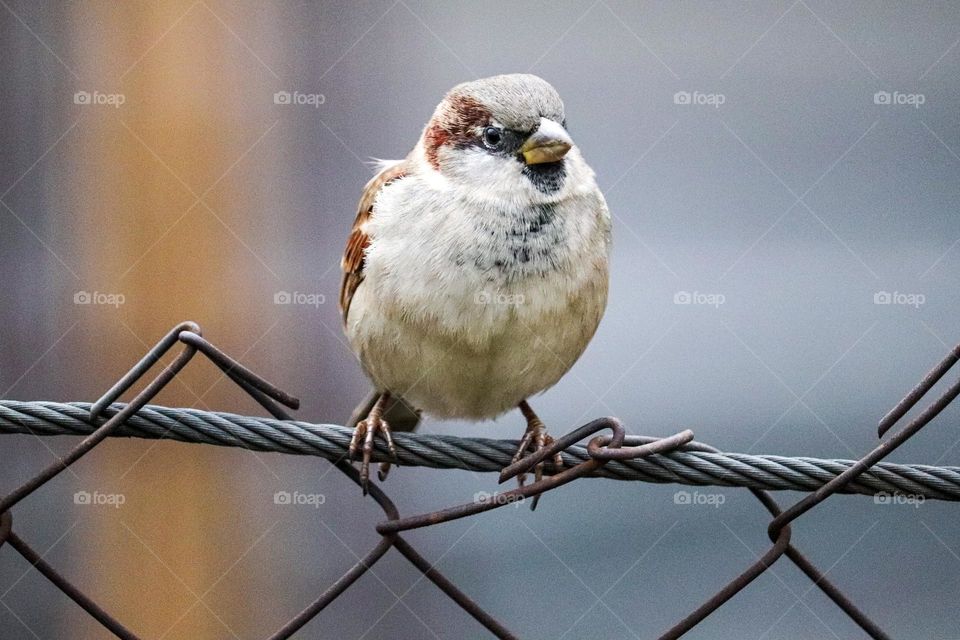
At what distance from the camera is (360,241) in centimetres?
226

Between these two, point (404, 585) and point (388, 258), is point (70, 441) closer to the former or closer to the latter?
point (404, 585)

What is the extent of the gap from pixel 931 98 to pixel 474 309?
126 inches

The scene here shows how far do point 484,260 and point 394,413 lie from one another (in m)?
0.60

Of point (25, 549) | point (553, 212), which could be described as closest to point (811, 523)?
point (553, 212)

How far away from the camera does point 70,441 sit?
13.1 ft
